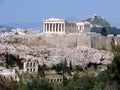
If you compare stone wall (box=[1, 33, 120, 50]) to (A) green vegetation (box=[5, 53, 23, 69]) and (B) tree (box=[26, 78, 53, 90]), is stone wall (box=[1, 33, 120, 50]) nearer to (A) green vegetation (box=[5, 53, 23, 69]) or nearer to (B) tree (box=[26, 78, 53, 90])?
(A) green vegetation (box=[5, 53, 23, 69])

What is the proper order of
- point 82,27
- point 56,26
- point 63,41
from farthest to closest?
point 82,27 < point 56,26 < point 63,41

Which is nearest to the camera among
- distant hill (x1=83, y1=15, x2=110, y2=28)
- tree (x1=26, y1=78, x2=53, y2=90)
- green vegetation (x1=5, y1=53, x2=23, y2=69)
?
tree (x1=26, y1=78, x2=53, y2=90)

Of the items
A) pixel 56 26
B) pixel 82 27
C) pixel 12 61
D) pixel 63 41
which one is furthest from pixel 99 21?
pixel 12 61

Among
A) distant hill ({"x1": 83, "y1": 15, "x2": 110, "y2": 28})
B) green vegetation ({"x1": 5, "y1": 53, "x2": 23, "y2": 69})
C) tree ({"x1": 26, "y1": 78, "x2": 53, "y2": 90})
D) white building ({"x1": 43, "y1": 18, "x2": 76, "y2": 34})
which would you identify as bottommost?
distant hill ({"x1": 83, "y1": 15, "x2": 110, "y2": 28})

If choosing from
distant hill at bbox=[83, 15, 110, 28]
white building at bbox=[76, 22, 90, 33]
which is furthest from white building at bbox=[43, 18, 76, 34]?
distant hill at bbox=[83, 15, 110, 28]

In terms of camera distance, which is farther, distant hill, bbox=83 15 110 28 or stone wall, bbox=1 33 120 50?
distant hill, bbox=83 15 110 28

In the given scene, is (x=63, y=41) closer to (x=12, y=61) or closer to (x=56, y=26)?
(x=56, y=26)

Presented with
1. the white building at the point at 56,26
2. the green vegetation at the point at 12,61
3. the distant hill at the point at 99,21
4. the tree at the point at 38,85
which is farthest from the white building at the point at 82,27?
the tree at the point at 38,85

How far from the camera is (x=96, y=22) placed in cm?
15825

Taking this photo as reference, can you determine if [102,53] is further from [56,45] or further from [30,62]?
[30,62]

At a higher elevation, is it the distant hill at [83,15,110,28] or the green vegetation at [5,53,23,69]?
the green vegetation at [5,53,23,69]

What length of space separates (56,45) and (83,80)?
36557 millimetres

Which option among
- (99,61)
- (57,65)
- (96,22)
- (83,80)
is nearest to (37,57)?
(57,65)

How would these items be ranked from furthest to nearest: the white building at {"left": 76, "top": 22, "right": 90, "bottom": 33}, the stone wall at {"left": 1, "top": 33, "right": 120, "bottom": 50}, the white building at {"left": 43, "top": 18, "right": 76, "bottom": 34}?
the white building at {"left": 76, "top": 22, "right": 90, "bottom": 33}, the white building at {"left": 43, "top": 18, "right": 76, "bottom": 34}, the stone wall at {"left": 1, "top": 33, "right": 120, "bottom": 50}
